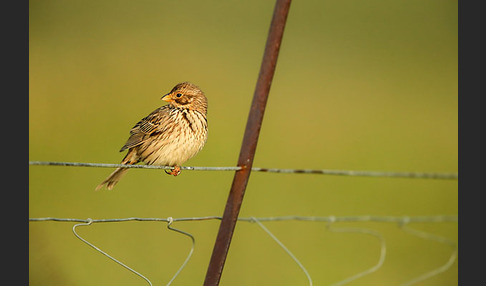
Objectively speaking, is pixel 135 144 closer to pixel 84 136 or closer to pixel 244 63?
pixel 84 136

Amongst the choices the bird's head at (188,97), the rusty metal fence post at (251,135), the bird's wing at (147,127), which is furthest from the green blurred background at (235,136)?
the rusty metal fence post at (251,135)

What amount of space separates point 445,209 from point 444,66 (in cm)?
262

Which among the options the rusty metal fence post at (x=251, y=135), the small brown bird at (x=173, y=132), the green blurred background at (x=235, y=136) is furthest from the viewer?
the green blurred background at (x=235, y=136)

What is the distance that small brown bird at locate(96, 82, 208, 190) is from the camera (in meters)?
2.83

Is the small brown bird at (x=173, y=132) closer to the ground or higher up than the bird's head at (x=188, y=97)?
closer to the ground

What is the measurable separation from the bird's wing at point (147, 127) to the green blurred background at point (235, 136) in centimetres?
73

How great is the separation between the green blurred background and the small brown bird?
0.73 metres

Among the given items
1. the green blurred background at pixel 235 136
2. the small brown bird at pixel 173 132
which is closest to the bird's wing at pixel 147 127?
the small brown bird at pixel 173 132

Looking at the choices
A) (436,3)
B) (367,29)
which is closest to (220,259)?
(367,29)

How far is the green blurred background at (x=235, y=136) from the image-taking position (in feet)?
13.4

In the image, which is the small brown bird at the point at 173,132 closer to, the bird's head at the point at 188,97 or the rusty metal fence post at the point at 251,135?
the bird's head at the point at 188,97

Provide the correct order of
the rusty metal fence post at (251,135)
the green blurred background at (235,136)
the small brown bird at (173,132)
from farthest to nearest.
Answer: the green blurred background at (235,136) → the small brown bird at (173,132) → the rusty metal fence post at (251,135)

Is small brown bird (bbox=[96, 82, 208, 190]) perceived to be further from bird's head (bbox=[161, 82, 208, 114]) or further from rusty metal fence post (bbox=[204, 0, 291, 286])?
rusty metal fence post (bbox=[204, 0, 291, 286])

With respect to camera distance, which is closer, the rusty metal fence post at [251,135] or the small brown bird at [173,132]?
the rusty metal fence post at [251,135]
